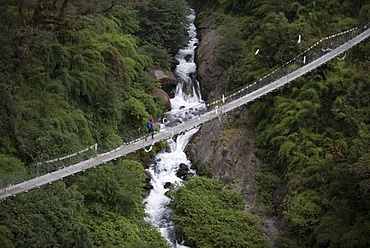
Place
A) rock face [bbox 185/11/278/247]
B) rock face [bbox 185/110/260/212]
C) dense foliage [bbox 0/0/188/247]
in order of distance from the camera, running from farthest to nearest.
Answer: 1. rock face [bbox 185/110/260/212]
2. rock face [bbox 185/11/278/247]
3. dense foliage [bbox 0/0/188/247]

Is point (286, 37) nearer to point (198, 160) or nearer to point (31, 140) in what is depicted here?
point (198, 160)

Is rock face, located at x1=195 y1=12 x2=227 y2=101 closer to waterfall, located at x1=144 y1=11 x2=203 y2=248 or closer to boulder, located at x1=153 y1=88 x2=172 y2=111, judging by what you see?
waterfall, located at x1=144 y1=11 x2=203 y2=248

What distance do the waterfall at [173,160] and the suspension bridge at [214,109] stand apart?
3518mm

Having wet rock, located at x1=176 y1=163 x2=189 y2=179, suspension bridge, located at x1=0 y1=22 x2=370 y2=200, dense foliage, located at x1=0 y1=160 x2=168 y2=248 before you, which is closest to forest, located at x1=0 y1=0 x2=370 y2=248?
dense foliage, located at x1=0 y1=160 x2=168 y2=248

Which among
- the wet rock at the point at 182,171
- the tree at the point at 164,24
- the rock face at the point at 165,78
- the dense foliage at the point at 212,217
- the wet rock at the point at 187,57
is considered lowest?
the dense foliage at the point at 212,217

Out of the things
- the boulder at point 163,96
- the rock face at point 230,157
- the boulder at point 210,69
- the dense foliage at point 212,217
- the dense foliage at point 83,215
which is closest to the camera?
the dense foliage at point 83,215

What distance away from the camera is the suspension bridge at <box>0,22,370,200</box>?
15.9 meters

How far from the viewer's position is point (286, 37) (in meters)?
24.6

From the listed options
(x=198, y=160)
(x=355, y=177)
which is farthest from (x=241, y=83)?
(x=355, y=177)

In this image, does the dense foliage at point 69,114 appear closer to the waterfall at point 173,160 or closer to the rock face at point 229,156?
the waterfall at point 173,160

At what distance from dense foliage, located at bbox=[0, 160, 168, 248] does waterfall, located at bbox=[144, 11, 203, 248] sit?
114 cm

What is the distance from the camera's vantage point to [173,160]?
24125 mm

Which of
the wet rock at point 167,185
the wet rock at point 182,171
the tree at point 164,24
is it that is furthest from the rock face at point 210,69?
the wet rock at point 167,185

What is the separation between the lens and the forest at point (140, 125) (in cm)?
1641
